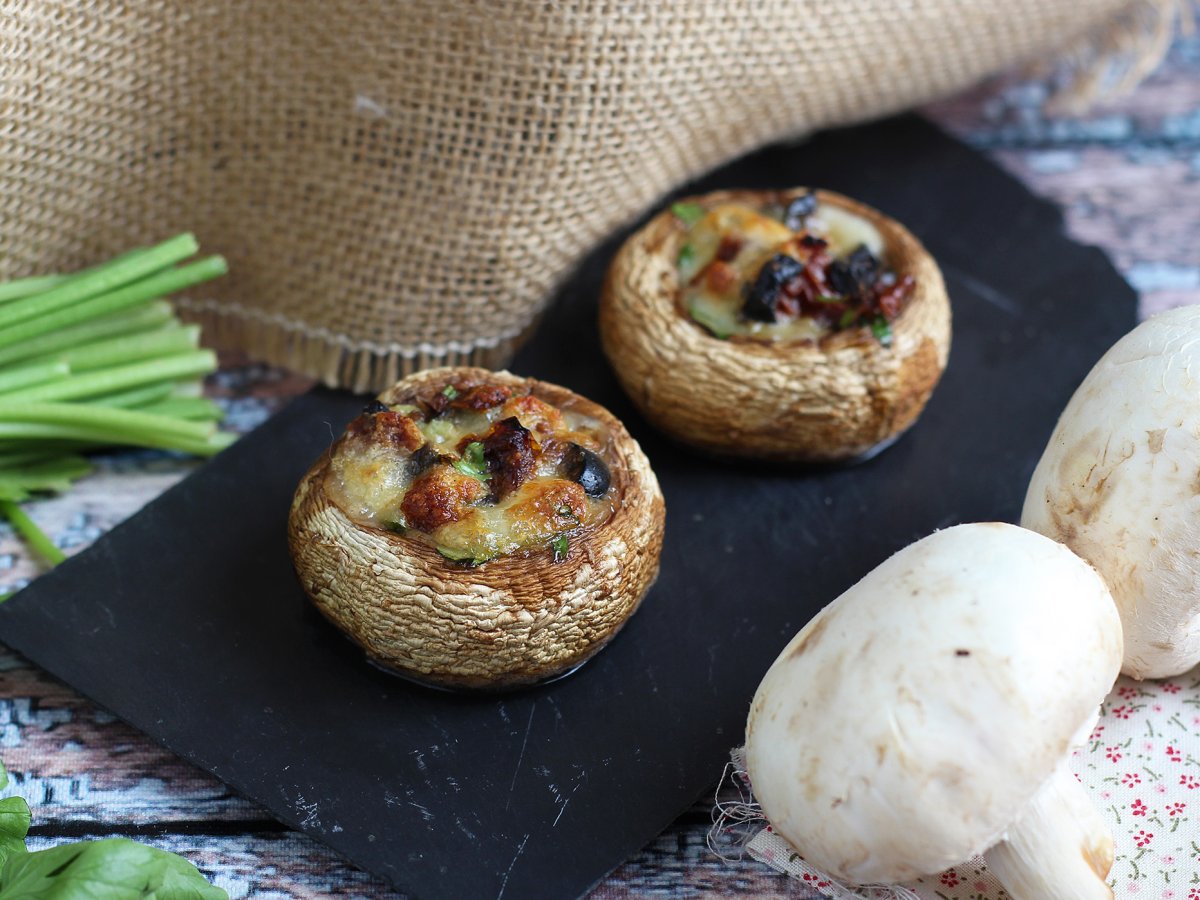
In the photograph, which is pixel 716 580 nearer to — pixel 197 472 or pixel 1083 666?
pixel 1083 666

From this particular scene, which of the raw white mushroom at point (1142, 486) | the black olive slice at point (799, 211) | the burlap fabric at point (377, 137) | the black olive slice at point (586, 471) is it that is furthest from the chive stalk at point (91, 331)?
the raw white mushroom at point (1142, 486)

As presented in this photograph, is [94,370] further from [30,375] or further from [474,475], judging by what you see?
[474,475]

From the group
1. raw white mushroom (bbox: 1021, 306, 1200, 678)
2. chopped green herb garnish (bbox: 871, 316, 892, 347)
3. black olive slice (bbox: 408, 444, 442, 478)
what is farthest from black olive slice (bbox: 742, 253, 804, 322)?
black olive slice (bbox: 408, 444, 442, 478)

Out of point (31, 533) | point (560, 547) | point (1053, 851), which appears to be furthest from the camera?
point (31, 533)

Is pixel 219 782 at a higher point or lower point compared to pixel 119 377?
lower

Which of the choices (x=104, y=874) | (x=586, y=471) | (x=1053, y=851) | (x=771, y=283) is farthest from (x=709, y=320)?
(x=104, y=874)

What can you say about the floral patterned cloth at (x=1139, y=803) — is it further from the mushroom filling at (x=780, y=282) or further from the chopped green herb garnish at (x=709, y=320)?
the chopped green herb garnish at (x=709, y=320)

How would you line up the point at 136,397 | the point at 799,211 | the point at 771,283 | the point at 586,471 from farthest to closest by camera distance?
1. the point at 799,211
2. the point at 136,397
3. the point at 771,283
4. the point at 586,471

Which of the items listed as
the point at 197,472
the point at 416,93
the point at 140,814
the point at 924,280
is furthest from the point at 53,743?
the point at 924,280
